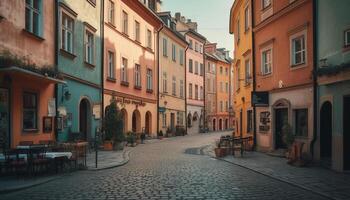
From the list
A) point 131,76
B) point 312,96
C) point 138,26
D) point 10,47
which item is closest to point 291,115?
point 312,96

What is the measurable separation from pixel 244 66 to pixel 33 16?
13961 millimetres

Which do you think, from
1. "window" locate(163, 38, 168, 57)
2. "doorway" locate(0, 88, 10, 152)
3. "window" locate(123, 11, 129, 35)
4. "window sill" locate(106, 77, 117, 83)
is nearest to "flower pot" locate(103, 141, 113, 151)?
"window sill" locate(106, 77, 117, 83)

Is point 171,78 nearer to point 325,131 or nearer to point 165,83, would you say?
point 165,83

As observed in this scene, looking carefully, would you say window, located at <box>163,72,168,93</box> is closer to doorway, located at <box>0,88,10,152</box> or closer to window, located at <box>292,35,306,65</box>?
window, located at <box>292,35,306,65</box>

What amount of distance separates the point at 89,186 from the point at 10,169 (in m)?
3.74

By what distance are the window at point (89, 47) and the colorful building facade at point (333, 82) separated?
1261 cm

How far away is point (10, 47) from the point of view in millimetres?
15438

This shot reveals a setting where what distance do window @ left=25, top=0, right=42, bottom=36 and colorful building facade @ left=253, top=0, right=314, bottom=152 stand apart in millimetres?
10635

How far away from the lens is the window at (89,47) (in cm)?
2502

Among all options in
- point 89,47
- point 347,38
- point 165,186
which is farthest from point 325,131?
point 89,47

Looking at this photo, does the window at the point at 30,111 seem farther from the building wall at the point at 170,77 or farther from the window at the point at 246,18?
the building wall at the point at 170,77

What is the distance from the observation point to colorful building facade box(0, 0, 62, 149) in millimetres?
14961

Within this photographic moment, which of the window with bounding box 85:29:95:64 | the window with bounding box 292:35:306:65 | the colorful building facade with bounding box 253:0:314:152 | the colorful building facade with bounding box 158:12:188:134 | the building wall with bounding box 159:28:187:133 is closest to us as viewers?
the colorful building facade with bounding box 253:0:314:152

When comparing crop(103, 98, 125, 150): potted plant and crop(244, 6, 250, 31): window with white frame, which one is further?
crop(244, 6, 250, 31): window with white frame
